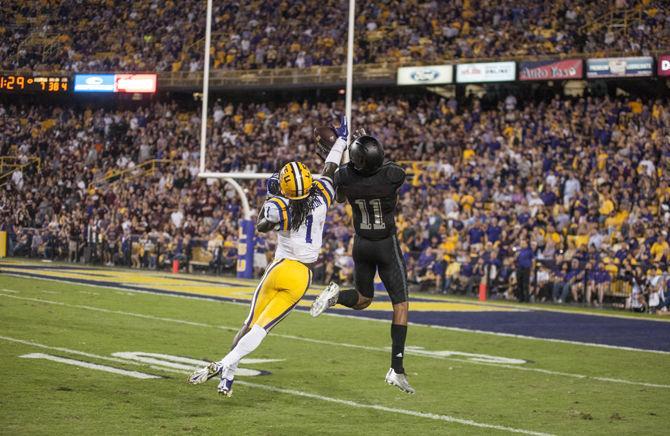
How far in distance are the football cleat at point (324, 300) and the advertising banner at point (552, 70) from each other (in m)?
18.3

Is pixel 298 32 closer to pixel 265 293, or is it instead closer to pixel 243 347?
pixel 265 293

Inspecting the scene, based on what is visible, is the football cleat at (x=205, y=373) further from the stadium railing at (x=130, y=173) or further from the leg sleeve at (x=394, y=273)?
the stadium railing at (x=130, y=173)

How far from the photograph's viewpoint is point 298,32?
31.5 metres

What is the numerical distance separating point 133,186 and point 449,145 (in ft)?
33.1

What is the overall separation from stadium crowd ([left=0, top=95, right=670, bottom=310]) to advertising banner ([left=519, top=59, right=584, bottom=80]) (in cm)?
81

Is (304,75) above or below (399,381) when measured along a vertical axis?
above

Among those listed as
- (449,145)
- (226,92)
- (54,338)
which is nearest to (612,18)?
(449,145)

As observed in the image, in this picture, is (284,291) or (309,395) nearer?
(284,291)

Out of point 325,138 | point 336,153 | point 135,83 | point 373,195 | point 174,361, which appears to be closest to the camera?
point 373,195

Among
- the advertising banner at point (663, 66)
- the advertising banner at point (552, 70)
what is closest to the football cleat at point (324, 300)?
the advertising banner at point (663, 66)

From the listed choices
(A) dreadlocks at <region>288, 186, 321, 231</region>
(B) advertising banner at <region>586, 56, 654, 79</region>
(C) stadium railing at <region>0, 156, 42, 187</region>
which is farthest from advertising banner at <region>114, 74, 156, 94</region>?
(A) dreadlocks at <region>288, 186, 321, 231</region>

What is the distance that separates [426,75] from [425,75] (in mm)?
30

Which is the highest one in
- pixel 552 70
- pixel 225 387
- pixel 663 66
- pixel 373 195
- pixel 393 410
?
pixel 552 70

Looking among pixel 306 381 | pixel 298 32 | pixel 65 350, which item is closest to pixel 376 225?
pixel 306 381
